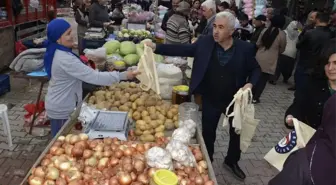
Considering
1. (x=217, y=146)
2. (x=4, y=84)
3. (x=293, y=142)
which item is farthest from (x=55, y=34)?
(x=4, y=84)

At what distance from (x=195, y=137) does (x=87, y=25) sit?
5.94 metres

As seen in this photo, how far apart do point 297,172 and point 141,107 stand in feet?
6.09

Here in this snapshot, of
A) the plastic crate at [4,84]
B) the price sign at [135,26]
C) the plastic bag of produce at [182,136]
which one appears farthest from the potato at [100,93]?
the price sign at [135,26]

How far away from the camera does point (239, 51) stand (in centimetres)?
328

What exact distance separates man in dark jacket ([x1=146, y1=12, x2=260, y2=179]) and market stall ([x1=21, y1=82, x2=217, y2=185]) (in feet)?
2.02

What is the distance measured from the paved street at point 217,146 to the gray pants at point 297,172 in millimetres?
1908

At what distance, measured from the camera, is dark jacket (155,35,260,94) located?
10.8 ft

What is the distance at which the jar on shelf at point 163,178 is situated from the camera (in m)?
1.92

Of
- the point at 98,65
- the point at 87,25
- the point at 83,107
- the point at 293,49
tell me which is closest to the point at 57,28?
the point at 83,107

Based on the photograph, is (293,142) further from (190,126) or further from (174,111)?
(174,111)

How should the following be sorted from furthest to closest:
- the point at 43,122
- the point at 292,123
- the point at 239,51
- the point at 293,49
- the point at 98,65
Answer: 1. the point at 293,49
2. the point at 43,122
3. the point at 98,65
4. the point at 239,51
5. the point at 292,123

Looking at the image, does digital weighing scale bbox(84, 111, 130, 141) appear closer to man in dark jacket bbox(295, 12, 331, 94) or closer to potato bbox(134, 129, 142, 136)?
potato bbox(134, 129, 142, 136)

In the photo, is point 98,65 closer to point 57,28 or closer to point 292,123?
point 57,28

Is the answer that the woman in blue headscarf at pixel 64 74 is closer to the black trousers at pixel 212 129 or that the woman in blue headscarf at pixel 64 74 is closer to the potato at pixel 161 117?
the potato at pixel 161 117
